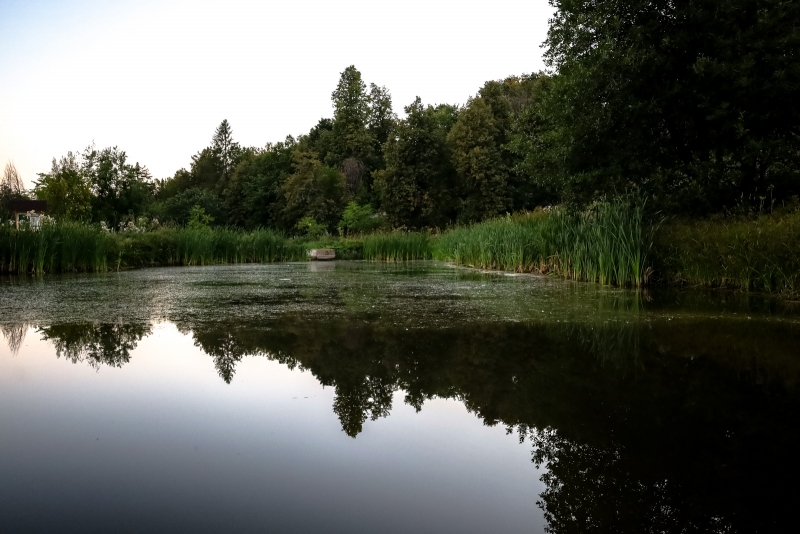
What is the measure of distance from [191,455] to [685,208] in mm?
8204

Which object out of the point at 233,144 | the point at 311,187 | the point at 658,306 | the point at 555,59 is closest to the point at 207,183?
the point at 233,144

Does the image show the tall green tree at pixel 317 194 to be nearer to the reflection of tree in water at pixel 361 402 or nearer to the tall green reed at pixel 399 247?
the tall green reed at pixel 399 247

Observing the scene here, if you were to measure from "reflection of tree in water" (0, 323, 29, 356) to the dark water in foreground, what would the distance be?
0.12 feet

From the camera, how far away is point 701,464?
5.40 ft

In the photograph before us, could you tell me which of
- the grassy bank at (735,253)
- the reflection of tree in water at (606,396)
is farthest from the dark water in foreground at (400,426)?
the grassy bank at (735,253)

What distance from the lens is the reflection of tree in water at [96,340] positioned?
10.1 ft

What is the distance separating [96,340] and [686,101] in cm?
836

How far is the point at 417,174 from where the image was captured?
1120 inches

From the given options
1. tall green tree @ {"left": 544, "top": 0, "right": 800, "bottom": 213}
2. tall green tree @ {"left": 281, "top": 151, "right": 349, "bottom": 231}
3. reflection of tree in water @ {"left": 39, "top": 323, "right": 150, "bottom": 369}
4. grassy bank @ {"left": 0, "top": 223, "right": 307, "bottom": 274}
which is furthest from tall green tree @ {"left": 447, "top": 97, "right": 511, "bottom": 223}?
reflection of tree in water @ {"left": 39, "top": 323, "right": 150, "bottom": 369}

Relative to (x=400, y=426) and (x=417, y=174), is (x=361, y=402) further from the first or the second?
(x=417, y=174)

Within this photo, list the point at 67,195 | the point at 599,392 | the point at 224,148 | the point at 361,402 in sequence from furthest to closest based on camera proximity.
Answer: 1. the point at 224,148
2. the point at 67,195
3. the point at 599,392
4. the point at 361,402

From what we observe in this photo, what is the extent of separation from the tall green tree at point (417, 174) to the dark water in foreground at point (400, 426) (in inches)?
967

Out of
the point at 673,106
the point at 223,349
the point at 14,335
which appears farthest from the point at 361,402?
the point at 673,106

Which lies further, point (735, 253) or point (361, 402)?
point (735, 253)
